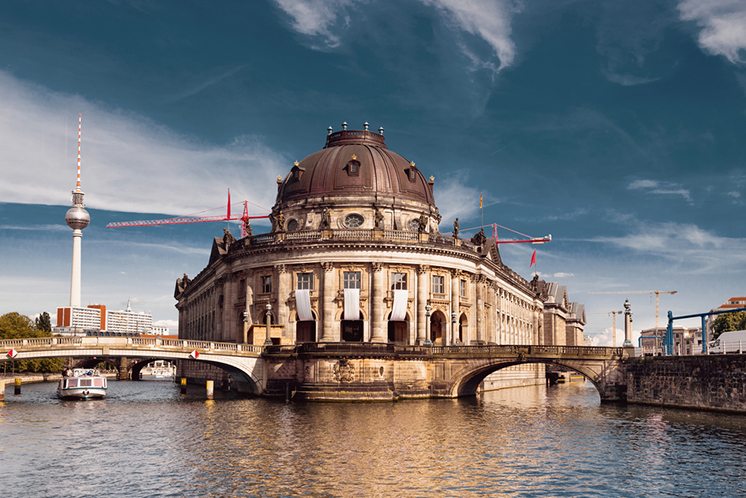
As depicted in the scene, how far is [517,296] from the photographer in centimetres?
13938

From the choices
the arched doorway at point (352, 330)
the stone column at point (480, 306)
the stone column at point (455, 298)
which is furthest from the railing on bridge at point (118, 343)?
the stone column at point (480, 306)

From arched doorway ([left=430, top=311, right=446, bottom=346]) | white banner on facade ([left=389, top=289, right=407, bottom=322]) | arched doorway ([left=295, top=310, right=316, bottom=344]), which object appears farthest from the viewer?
arched doorway ([left=430, top=311, right=446, bottom=346])

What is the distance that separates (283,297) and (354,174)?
18.5 m

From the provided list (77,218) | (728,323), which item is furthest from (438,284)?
(77,218)

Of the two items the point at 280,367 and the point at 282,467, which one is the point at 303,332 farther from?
the point at 282,467

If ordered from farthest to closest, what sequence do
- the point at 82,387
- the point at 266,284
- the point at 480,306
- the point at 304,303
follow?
the point at 480,306 < the point at 266,284 < the point at 304,303 < the point at 82,387

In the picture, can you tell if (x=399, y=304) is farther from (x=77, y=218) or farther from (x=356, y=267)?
(x=77, y=218)

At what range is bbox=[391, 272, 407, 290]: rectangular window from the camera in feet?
305

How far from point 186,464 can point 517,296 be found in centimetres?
10371

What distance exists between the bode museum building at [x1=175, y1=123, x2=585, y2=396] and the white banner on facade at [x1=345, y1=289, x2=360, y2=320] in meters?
0.11

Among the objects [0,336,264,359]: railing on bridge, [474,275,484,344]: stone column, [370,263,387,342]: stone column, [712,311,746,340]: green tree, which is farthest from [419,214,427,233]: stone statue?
[712,311,746,340]: green tree

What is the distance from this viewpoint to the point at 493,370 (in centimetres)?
8162

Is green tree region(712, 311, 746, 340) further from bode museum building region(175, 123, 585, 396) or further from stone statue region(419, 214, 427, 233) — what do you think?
stone statue region(419, 214, 427, 233)

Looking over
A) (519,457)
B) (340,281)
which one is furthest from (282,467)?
(340,281)
